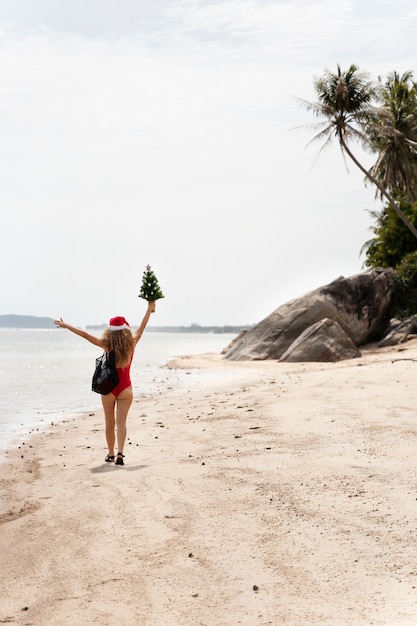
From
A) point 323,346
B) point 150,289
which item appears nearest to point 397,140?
point 323,346

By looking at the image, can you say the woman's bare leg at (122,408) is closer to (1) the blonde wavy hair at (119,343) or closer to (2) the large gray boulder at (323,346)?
(1) the blonde wavy hair at (119,343)

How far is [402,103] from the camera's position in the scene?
44.1 m

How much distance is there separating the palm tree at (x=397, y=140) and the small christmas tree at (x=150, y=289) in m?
32.1

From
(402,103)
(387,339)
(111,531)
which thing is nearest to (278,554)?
(111,531)

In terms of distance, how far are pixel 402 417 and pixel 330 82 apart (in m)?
32.6

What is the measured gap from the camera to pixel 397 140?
4056cm

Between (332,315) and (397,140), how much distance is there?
15121mm

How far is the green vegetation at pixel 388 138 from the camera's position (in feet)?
121

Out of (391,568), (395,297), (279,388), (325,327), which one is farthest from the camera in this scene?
(395,297)

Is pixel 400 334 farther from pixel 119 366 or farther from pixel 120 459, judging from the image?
pixel 120 459

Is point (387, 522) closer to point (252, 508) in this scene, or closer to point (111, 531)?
point (252, 508)

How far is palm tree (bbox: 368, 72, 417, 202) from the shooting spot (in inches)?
1587

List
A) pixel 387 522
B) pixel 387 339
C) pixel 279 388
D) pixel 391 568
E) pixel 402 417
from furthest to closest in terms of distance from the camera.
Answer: pixel 387 339 < pixel 279 388 < pixel 402 417 < pixel 387 522 < pixel 391 568

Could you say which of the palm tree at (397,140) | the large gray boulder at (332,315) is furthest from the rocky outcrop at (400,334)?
the palm tree at (397,140)
